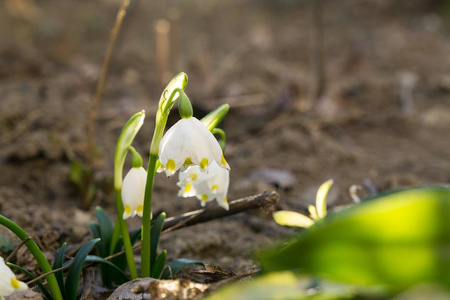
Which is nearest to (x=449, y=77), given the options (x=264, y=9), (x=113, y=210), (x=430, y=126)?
(x=430, y=126)

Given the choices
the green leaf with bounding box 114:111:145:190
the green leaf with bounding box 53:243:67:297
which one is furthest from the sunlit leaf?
the green leaf with bounding box 53:243:67:297

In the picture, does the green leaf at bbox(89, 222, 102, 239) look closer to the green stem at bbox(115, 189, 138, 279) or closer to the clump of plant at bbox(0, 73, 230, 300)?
the clump of plant at bbox(0, 73, 230, 300)

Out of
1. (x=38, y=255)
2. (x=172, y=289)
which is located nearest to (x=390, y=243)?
(x=172, y=289)

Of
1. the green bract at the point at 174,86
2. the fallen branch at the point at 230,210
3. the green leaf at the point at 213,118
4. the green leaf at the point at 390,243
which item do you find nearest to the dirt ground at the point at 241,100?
the fallen branch at the point at 230,210

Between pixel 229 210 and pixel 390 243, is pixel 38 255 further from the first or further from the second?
pixel 390 243

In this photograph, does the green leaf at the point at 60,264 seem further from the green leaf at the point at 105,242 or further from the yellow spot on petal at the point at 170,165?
the yellow spot on petal at the point at 170,165
